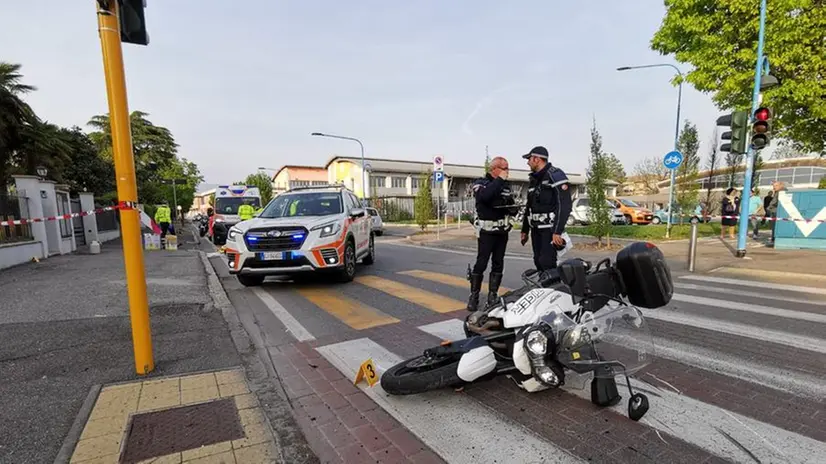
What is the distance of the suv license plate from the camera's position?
6969 mm

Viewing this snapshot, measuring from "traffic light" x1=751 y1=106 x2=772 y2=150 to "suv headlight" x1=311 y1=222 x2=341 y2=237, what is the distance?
9.08 meters

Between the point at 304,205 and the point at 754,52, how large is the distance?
14238 millimetres

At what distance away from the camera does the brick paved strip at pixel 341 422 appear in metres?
2.51

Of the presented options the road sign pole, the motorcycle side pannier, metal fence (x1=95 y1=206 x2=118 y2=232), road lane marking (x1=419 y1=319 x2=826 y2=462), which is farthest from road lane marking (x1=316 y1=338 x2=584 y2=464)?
metal fence (x1=95 y1=206 x2=118 y2=232)

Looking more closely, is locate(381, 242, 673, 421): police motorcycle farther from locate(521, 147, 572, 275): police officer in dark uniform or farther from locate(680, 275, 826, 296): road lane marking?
locate(680, 275, 826, 296): road lane marking

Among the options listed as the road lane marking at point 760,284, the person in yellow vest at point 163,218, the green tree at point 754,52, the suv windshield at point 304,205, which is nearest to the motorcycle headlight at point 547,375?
the suv windshield at point 304,205

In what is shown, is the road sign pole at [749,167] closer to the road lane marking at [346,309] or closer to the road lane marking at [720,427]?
the road lane marking at [720,427]

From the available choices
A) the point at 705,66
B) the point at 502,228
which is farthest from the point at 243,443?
the point at 705,66

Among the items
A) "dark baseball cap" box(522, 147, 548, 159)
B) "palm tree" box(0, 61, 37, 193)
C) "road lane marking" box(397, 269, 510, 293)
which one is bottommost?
"road lane marking" box(397, 269, 510, 293)

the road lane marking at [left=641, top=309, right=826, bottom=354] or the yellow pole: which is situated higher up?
the yellow pole

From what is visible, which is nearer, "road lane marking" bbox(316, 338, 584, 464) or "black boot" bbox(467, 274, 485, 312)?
"road lane marking" bbox(316, 338, 584, 464)

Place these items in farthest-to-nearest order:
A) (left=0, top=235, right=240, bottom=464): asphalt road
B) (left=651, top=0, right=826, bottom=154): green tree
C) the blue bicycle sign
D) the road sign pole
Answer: the blue bicycle sign
(left=651, top=0, right=826, bottom=154): green tree
the road sign pole
(left=0, top=235, right=240, bottom=464): asphalt road

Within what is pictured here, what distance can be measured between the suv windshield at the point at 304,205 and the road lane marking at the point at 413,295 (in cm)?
153

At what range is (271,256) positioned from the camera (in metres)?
6.98
